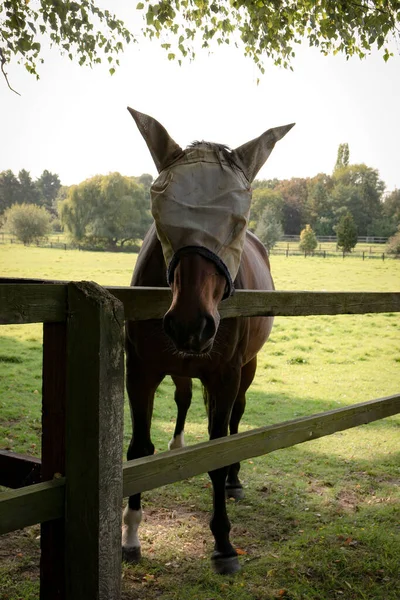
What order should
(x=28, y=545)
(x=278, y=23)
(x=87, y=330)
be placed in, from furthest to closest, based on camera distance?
(x=278, y=23) → (x=28, y=545) → (x=87, y=330)

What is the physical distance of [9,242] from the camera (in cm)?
3881

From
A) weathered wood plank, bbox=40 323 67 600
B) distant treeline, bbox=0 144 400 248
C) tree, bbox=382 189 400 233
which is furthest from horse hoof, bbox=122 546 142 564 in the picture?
tree, bbox=382 189 400 233

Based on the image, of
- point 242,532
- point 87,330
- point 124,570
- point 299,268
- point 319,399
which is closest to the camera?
point 87,330

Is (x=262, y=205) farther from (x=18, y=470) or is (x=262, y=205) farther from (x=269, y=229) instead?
(x=18, y=470)

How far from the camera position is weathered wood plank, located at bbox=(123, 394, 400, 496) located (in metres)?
2.16

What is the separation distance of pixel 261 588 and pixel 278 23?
8.03 metres

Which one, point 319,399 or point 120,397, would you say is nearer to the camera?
point 120,397

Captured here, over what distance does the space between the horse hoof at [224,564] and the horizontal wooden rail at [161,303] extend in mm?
1683

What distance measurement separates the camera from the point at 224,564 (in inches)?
130

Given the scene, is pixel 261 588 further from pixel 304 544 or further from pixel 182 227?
pixel 182 227

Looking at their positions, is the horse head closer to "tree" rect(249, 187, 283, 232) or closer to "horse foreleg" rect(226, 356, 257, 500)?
"horse foreleg" rect(226, 356, 257, 500)

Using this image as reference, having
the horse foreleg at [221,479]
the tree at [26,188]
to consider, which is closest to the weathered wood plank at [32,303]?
the horse foreleg at [221,479]

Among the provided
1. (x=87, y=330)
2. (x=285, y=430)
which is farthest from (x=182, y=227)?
(x=285, y=430)

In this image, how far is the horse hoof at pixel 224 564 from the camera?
327 centimetres
